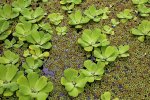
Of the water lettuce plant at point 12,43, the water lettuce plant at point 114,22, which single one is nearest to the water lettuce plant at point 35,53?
the water lettuce plant at point 12,43

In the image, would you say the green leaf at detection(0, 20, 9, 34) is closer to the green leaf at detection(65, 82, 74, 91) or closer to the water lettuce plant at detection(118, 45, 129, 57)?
the green leaf at detection(65, 82, 74, 91)

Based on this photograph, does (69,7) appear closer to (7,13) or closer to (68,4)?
(68,4)

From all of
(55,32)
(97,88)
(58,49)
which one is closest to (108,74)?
(97,88)

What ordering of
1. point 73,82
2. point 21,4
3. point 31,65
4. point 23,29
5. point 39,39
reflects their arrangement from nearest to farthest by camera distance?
point 73,82 < point 31,65 < point 39,39 < point 23,29 < point 21,4

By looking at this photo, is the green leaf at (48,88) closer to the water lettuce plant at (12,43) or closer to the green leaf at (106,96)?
the green leaf at (106,96)

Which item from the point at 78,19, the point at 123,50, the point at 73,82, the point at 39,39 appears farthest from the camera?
the point at 78,19

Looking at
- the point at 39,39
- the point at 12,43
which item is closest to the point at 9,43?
the point at 12,43
